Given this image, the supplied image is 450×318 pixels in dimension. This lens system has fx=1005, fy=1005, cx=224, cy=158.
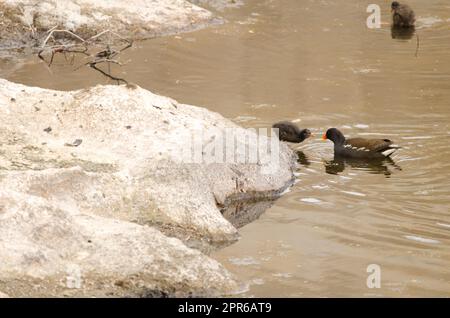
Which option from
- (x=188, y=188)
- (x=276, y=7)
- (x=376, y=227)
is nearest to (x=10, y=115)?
(x=188, y=188)

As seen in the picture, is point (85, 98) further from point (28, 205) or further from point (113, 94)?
point (28, 205)

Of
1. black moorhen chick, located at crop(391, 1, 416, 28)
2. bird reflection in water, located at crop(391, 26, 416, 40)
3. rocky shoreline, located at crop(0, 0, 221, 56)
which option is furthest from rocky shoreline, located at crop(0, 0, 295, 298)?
black moorhen chick, located at crop(391, 1, 416, 28)

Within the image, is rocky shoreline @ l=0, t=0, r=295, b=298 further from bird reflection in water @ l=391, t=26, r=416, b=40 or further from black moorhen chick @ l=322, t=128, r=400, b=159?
bird reflection in water @ l=391, t=26, r=416, b=40

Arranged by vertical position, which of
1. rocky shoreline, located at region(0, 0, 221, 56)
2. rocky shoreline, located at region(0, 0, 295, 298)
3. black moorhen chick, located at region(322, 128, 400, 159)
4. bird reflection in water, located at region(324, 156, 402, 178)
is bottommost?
bird reflection in water, located at region(324, 156, 402, 178)

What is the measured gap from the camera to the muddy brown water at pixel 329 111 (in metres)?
7.89

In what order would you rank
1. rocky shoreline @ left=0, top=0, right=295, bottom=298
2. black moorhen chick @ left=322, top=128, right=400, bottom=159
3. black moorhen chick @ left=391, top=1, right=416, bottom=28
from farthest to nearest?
black moorhen chick @ left=391, top=1, right=416, bottom=28
black moorhen chick @ left=322, top=128, right=400, bottom=159
rocky shoreline @ left=0, top=0, right=295, bottom=298

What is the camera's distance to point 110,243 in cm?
727

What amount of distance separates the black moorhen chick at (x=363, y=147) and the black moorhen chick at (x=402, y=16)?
659cm

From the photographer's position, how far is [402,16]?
17125 millimetres

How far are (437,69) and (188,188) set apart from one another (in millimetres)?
7260

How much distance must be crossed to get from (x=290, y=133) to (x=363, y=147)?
0.89m

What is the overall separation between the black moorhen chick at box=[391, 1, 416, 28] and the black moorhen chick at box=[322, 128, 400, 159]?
6.59 metres

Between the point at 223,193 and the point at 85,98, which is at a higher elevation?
the point at 85,98

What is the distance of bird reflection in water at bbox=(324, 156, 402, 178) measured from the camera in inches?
416
